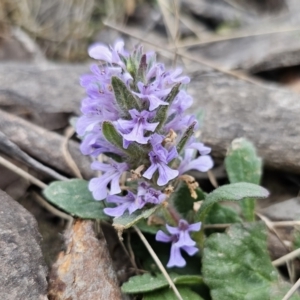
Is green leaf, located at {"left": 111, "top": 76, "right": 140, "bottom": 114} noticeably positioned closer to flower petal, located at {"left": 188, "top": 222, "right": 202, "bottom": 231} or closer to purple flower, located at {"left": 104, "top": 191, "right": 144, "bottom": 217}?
purple flower, located at {"left": 104, "top": 191, "right": 144, "bottom": 217}

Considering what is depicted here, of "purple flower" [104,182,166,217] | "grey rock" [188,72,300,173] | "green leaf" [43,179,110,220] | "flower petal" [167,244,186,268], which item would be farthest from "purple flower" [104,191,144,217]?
"grey rock" [188,72,300,173]

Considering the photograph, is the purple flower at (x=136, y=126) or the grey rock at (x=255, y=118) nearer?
the purple flower at (x=136, y=126)

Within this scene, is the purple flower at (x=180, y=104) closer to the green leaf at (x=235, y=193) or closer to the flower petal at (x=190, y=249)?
the green leaf at (x=235, y=193)

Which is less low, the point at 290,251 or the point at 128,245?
the point at 290,251

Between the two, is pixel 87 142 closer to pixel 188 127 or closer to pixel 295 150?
pixel 188 127

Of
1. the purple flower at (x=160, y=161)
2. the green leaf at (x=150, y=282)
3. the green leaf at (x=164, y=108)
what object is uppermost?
the green leaf at (x=164, y=108)

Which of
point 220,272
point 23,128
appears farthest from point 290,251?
point 23,128

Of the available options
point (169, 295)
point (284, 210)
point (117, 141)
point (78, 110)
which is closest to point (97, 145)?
point (117, 141)

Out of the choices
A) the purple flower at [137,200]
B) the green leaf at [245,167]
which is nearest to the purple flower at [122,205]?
the purple flower at [137,200]
